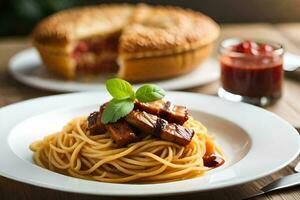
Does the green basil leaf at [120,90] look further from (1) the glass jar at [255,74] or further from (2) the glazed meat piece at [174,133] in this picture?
(1) the glass jar at [255,74]

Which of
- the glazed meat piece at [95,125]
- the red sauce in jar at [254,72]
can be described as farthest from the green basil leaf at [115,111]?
the red sauce in jar at [254,72]

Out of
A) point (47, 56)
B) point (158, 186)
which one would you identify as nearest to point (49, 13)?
point (47, 56)

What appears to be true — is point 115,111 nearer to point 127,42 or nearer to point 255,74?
point 255,74

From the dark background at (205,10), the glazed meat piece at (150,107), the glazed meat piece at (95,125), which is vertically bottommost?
the dark background at (205,10)

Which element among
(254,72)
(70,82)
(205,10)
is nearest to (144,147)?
(254,72)

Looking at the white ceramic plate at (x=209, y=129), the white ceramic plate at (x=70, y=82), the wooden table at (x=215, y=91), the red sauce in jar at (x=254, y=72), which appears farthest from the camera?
the white ceramic plate at (x=70, y=82)

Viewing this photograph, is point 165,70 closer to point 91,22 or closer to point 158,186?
point 91,22

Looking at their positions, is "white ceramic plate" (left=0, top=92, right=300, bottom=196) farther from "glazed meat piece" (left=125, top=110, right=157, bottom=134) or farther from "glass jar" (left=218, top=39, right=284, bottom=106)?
"glass jar" (left=218, top=39, right=284, bottom=106)
